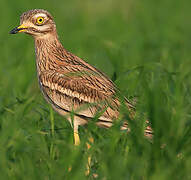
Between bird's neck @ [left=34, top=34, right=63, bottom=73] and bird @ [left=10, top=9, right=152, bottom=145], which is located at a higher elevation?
bird's neck @ [left=34, top=34, right=63, bottom=73]

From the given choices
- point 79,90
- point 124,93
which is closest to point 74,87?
point 79,90

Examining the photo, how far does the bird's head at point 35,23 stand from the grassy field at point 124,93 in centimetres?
70

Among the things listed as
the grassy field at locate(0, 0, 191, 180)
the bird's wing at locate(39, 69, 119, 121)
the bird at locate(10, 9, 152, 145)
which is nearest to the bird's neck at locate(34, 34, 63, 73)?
the bird at locate(10, 9, 152, 145)

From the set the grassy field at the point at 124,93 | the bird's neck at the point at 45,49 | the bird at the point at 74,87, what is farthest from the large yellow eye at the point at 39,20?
the grassy field at the point at 124,93

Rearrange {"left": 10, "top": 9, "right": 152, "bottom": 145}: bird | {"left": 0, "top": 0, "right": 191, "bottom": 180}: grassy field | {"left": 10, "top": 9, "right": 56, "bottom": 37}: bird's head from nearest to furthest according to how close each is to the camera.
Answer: {"left": 0, "top": 0, "right": 191, "bottom": 180}: grassy field
{"left": 10, "top": 9, "right": 152, "bottom": 145}: bird
{"left": 10, "top": 9, "right": 56, "bottom": 37}: bird's head

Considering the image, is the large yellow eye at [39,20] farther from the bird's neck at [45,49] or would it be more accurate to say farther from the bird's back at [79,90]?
the bird's back at [79,90]

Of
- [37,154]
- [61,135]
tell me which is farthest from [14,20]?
[37,154]

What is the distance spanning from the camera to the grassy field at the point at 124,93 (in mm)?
4363

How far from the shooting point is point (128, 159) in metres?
4.46

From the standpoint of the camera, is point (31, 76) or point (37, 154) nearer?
point (37, 154)

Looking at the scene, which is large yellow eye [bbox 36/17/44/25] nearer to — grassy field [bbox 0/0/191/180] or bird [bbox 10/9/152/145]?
bird [bbox 10/9/152/145]

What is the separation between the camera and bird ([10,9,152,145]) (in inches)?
225

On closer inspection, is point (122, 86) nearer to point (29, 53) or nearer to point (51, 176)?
point (51, 176)

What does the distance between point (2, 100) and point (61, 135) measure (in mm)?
1065
